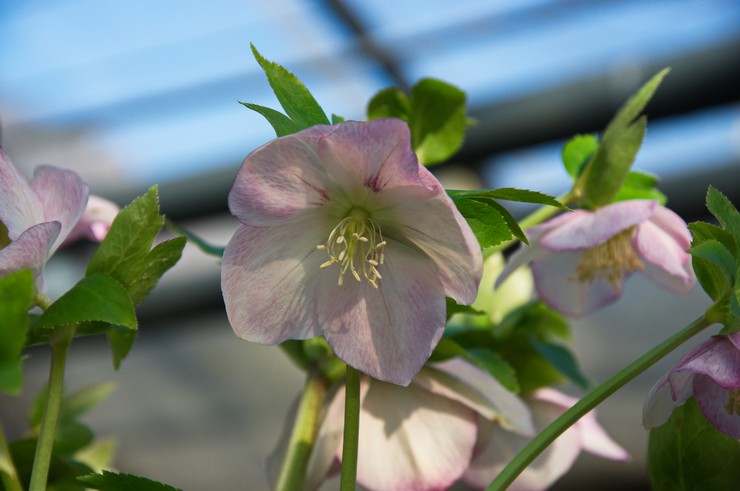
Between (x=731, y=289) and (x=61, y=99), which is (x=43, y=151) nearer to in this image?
(x=61, y=99)

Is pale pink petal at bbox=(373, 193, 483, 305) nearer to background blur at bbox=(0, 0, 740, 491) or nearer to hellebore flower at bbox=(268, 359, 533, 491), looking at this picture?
hellebore flower at bbox=(268, 359, 533, 491)

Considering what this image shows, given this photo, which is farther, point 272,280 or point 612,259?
point 612,259

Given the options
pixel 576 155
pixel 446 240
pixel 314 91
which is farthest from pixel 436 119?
pixel 314 91

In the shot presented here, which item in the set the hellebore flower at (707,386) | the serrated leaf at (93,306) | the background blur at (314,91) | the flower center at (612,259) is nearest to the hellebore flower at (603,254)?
the flower center at (612,259)

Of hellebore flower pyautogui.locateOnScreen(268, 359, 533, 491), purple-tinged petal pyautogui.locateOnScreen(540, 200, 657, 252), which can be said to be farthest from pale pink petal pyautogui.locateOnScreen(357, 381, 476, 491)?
purple-tinged petal pyautogui.locateOnScreen(540, 200, 657, 252)

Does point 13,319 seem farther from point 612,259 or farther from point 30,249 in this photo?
point 612,259

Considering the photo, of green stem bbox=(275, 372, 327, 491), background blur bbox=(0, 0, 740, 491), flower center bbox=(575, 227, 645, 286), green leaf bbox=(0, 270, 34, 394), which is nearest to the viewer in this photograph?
green leaf bbox=(0, 270, 34, 394)
